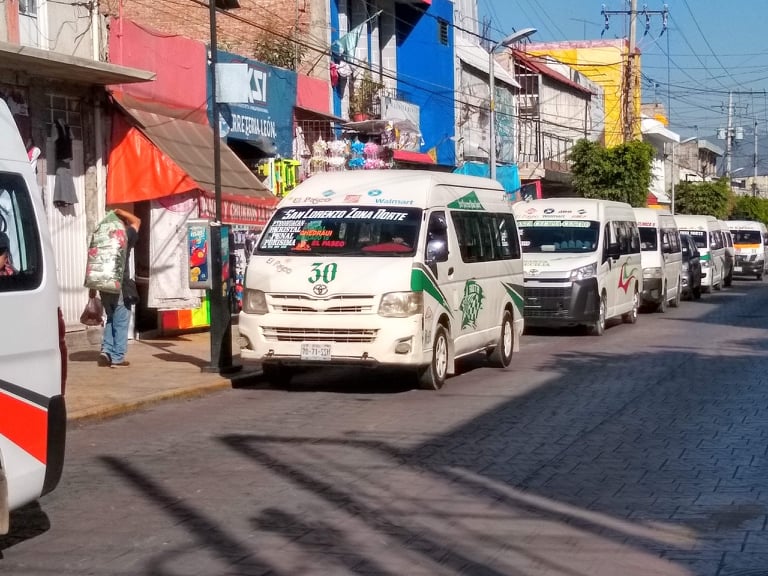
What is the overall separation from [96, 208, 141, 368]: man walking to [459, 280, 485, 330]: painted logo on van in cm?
404

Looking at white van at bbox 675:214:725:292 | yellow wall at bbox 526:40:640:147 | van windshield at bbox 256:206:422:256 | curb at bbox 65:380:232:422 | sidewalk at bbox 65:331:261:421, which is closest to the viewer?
curb at bbox 65:380:232:422

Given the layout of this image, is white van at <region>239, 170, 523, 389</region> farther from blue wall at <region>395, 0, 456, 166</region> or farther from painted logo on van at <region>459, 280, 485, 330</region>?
blue wall at <region>395, 0, 456, 166</region>

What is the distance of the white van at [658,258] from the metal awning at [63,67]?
542 inches

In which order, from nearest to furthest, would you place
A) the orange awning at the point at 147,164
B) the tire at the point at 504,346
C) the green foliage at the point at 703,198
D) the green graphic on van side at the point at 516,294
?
the tire at the point at 504,346 → the green graphic on van side at the point at 516,294 → the orange awning at the point at 147,164 → the green foliage at the point at 703,198

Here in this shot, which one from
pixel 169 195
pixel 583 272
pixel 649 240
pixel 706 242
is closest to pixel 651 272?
pixel 649 240

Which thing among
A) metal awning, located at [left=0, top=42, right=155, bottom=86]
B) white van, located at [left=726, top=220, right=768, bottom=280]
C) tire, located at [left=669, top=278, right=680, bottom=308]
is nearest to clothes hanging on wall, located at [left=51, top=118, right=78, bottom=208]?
metal awning, located at [left=0, top=42, right=155, bottom=86]

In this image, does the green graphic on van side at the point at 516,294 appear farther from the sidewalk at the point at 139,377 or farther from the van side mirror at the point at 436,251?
the sidewalk at the point at 139,377

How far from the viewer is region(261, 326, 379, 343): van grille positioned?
12.8 m

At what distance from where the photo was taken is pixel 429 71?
111 ft

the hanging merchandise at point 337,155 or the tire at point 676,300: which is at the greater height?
the hanging merchandise at point 337,155

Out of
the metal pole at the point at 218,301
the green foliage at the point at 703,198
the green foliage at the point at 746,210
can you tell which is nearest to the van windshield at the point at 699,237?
the metal pole at the point at 218,301

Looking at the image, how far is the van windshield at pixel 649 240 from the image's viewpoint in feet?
90.1

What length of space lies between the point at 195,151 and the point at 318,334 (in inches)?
267

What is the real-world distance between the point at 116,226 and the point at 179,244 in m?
4.31
